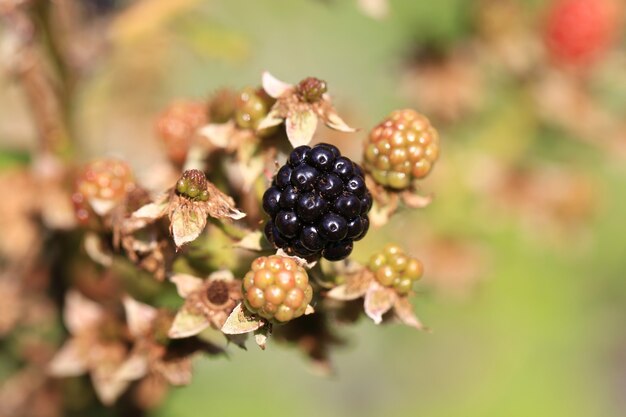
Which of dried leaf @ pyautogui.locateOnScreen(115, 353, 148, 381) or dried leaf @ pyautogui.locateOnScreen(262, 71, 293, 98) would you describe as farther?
dried leaf @ pyautogui.locateOnScreen(115, 353, 148, 381)

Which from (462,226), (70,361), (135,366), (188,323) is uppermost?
(188,323)

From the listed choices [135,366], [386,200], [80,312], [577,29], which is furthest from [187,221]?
[577,29]

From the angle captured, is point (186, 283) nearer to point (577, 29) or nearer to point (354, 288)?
point (354, 288)

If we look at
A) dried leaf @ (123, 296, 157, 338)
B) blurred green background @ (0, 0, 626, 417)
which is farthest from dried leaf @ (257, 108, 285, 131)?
blurred green background @ (0, 0, 626, 417)

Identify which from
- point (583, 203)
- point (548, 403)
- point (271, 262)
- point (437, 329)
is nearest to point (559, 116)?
point (583, 203)

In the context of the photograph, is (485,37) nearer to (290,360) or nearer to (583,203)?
(583,203)

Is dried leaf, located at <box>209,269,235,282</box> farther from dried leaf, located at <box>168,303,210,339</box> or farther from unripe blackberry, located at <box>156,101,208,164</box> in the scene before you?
unripe blackberry, located at <box>156,101,208,164</box>
